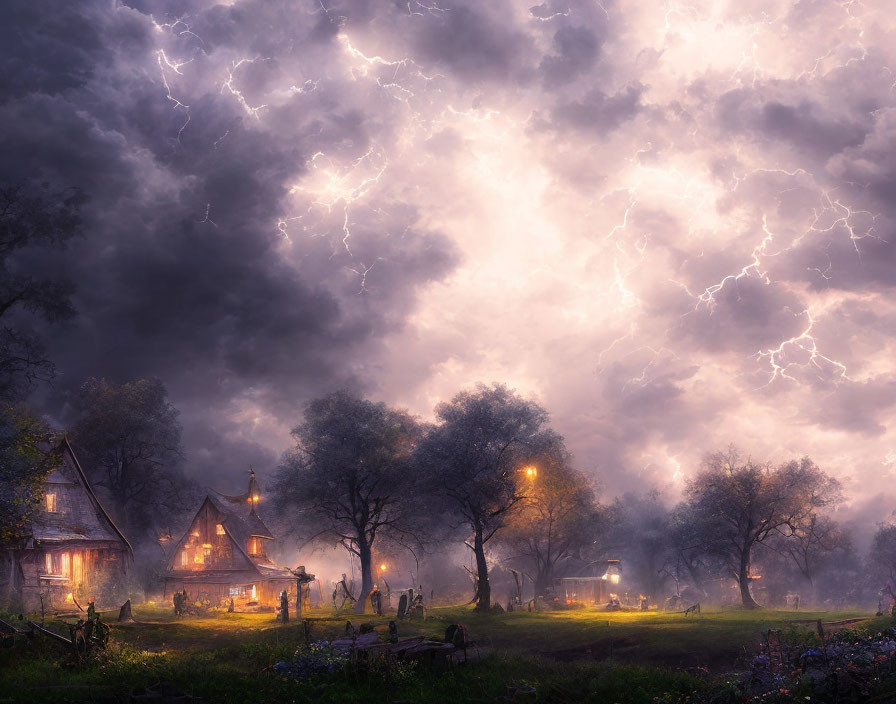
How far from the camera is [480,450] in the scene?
58094 mm

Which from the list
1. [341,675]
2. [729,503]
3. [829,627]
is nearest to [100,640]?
[341,675]

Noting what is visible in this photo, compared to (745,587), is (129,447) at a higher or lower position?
higher

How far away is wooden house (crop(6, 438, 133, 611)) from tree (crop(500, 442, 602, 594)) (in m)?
32.9

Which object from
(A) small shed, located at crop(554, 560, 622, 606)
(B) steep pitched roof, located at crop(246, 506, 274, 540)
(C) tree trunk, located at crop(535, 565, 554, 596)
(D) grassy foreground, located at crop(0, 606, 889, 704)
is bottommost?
(A) small shed, located at crop(554, 560, 622, 606)

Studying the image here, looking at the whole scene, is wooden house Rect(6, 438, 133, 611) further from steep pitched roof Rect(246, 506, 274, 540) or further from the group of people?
steep pitched roof Rect(246, 506, 274, 540)

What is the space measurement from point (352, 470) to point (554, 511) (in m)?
24.4

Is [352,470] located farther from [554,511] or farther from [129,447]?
[129,447]

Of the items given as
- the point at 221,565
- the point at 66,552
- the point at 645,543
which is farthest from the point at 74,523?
the point at 645,543

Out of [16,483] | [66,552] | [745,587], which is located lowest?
[745,587]

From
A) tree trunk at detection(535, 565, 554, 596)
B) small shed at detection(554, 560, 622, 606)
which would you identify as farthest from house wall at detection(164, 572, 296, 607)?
small shed at detection(554, 560, 622, 606)

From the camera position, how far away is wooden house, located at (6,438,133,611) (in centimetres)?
4481

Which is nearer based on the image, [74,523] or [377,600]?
[74,523]

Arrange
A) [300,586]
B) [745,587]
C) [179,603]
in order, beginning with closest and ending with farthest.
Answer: [179,603]
[300,586]
[745,587]

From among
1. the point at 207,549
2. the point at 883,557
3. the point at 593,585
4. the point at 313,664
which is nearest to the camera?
the point at 313,664
